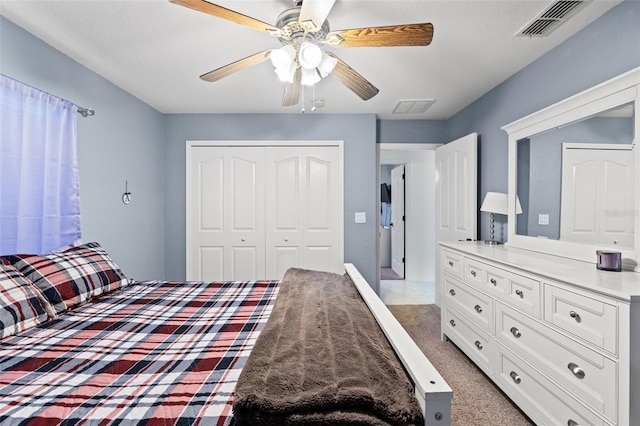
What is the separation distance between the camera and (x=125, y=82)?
9.30 feet

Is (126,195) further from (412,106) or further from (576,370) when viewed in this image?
(576,370)

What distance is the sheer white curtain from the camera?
1864mm

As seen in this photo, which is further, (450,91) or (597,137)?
(450,91)

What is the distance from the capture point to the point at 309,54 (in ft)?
4.83

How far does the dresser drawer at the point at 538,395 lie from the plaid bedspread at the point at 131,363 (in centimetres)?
157

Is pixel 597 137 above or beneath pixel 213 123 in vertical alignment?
beneath

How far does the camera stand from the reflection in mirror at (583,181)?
5.63 ft

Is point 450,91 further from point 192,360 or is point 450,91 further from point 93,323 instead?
point 93,323

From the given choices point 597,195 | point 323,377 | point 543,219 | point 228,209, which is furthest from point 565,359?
point 228,209

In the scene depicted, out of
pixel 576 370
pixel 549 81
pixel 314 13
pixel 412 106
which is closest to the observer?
pixel 314 13

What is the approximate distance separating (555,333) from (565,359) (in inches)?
4.9

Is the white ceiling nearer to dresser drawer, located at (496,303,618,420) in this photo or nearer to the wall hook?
the wall hook

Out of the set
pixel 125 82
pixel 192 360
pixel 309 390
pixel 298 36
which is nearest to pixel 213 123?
pixel 125 82

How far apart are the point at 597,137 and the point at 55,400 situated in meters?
2.85
